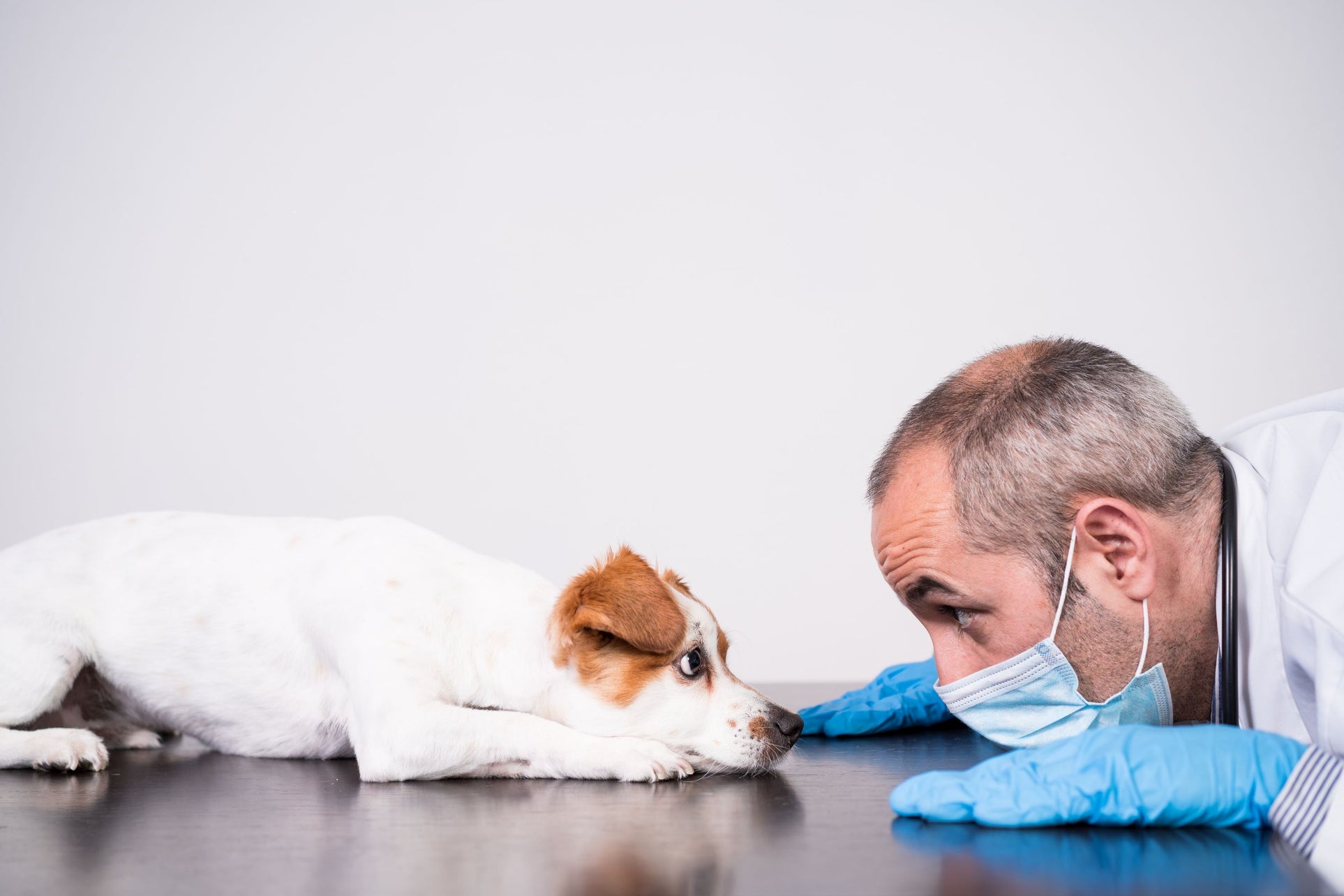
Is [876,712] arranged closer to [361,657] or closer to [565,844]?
[361,657]

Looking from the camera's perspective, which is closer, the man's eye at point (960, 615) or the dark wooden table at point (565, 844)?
the dark wooden table at point (565, 844)

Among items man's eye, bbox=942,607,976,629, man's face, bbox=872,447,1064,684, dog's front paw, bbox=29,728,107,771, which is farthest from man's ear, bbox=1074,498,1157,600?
dog's front paw, bbox=29,728,107,771

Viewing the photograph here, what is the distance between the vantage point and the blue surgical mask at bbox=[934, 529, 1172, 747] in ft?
7.71

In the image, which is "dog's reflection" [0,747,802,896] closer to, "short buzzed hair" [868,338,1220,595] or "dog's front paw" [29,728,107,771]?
"dog's front paw" [29,728,107,771]

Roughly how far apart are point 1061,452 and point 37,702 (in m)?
2.61

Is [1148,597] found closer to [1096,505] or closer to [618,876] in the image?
[1096,505]

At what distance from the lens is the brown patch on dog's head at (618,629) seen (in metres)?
2.52

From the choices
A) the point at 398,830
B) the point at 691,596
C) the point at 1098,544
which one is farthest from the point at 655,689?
the point at 1098,544

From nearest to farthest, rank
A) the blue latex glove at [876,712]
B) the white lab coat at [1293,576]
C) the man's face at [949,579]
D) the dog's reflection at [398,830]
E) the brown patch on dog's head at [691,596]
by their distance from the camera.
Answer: the dog's reflection at [398,830]
the white lab coat at [1293,576]
the man's face at [949,579]
the brown patch on dog's head at [691,596]
the blue latex glove at [876,712]

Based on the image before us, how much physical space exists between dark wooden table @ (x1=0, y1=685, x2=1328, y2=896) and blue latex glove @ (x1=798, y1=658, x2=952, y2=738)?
2.13 feet

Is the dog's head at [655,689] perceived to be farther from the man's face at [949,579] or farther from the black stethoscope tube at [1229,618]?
the black stethoscope tube at [1229,618]

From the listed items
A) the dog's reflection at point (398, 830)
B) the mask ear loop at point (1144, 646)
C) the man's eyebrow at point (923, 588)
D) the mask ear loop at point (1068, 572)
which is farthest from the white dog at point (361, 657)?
the mask ear loop at point (1144, 646)

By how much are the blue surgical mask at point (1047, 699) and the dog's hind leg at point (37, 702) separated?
2.08 m

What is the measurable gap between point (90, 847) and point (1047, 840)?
1561 millimetres
